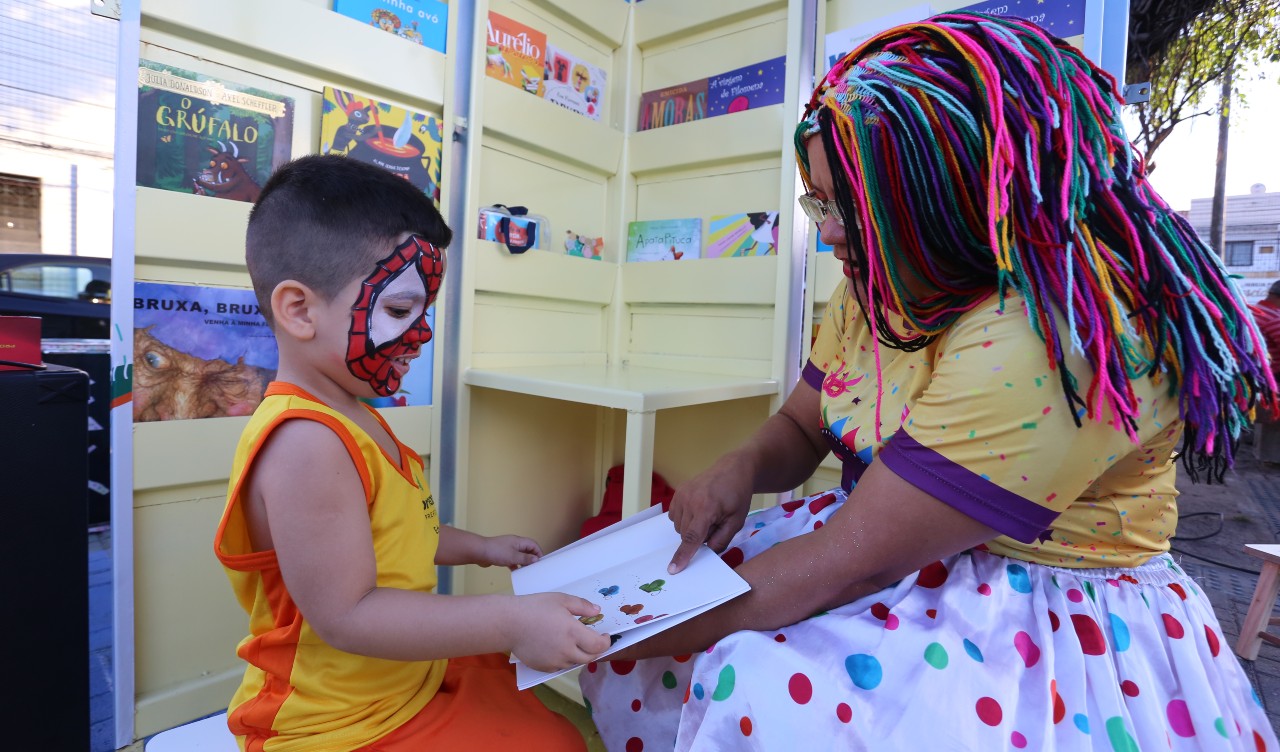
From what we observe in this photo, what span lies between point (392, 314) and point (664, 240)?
170 cm

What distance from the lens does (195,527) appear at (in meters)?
1.71

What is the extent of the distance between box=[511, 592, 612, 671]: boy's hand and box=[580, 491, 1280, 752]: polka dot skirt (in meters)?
0.15

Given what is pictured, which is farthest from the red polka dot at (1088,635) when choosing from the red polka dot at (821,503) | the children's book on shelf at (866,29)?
the children's book on shelf at (866,29)

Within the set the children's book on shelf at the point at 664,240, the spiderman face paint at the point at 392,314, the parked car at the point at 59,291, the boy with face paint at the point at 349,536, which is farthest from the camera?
the parked car at the point at 59,291

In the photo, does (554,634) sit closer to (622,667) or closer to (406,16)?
(622,667)

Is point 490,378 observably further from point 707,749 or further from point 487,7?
point 707,749

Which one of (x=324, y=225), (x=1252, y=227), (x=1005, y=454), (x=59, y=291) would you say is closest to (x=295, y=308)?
(x=324, y=225)

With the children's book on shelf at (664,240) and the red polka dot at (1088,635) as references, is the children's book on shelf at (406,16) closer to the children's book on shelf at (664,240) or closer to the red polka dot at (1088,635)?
the children's book on shelf at (664,240)

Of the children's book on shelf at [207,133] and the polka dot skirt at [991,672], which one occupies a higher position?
the children's book on shelf at [207,133]

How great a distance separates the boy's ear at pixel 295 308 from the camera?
952 millimetres

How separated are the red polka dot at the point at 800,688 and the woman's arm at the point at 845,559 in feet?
0.35

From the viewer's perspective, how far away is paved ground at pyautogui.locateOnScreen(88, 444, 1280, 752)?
198cm

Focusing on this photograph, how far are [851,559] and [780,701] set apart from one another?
0.20m

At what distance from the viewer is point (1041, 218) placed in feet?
2.73
